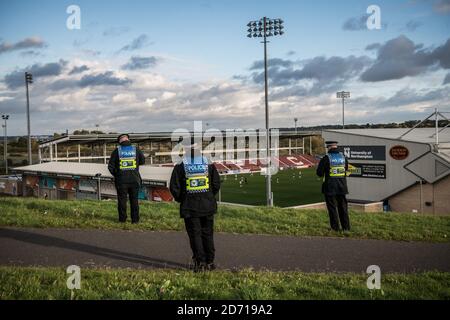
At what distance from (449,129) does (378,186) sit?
7.88 metres

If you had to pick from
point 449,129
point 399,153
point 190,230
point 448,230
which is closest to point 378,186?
point 399,153

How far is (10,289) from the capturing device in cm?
462

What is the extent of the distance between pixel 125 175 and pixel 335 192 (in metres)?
4.22

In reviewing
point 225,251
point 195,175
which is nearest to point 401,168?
point 225,251

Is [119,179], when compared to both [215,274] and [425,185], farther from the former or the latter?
[425,185]

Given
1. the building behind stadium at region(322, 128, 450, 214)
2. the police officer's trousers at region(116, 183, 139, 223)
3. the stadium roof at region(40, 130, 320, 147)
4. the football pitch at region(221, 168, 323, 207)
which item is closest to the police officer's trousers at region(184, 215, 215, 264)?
the police officer's trousers at region(116, 183, 139, 223)

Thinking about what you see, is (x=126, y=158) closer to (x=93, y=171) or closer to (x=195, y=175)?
(x=195, y=175)

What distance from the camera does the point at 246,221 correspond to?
9500mm

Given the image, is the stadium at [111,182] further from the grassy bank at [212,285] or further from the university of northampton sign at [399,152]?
the grassy bank at [212,285]

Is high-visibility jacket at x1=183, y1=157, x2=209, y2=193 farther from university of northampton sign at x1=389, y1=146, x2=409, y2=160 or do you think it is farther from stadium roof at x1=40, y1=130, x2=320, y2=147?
stadium roof at x1=40, y1=130, x2=320, y2=147

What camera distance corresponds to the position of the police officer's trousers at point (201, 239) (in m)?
5.98

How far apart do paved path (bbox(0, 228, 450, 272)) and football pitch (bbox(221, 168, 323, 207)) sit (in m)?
29.1

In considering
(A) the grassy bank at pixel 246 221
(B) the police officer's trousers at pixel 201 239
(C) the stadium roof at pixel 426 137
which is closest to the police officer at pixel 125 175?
(A) the grassy bank at pixel 246 221

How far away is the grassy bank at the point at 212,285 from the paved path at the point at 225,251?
2.34 feet
